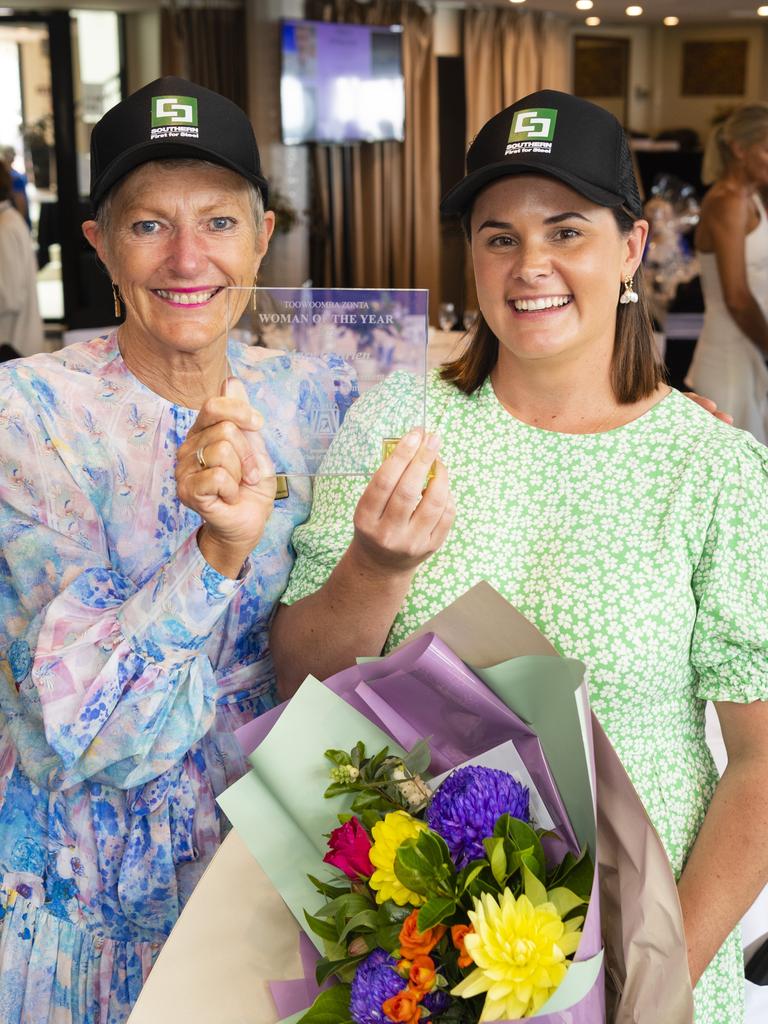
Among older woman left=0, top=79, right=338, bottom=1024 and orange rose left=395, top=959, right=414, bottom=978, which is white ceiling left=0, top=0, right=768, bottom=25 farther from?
Result: orange rose left=395, top=959, right=414, bottom=978

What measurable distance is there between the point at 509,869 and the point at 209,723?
0.56m

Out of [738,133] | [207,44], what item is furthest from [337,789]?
[207,44]

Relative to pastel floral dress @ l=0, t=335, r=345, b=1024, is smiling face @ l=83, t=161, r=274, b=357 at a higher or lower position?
higher

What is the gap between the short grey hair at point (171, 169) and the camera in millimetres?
1418

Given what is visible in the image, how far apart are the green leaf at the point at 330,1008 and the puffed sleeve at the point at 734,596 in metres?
0.66

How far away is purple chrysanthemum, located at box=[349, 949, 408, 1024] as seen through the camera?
818 millimetres

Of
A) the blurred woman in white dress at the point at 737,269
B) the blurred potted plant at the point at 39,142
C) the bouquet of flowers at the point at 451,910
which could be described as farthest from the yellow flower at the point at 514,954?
the blurred potted plant at the point at 39,142

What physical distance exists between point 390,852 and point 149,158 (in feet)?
3.13

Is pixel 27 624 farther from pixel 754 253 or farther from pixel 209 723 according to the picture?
pixel 754 253

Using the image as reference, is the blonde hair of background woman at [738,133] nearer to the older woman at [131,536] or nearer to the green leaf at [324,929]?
the older woman at [131,536]

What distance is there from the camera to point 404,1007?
0.79 m

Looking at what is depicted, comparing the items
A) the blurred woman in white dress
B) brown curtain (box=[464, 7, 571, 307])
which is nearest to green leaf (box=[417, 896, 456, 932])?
the blurred woman in white dress

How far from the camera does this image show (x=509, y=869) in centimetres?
84

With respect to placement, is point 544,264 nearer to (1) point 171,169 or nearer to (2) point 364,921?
(1) point 171,169
